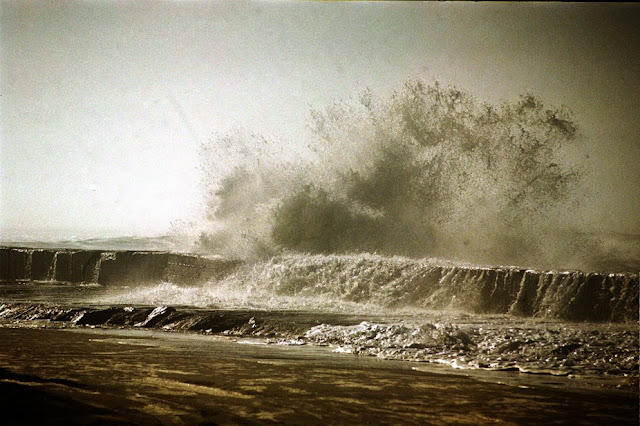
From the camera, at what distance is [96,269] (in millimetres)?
18062

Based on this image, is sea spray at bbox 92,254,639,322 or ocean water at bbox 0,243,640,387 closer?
ocean water at bbox 0,243,640,387

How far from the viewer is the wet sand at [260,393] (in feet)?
A: 12.3

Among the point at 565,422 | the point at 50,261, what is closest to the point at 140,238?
the point at 50,261

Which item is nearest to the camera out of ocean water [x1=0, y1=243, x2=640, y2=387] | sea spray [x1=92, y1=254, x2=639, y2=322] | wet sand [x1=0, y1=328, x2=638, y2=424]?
wet sand [x1=0, y1=328, x2=638, y2=424]

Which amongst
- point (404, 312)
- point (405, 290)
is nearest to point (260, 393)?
point (404, 312)

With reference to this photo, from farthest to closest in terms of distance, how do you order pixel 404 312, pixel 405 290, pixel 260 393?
1. pixel 405 290
2. pixel 404 312
3. pixel 260 393

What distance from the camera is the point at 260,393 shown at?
4.37 metres

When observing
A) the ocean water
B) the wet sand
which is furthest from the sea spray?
the wet sand

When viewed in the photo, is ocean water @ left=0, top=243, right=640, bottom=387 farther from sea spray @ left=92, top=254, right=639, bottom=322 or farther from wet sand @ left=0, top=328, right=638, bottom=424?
wet sand @ left=0, top=328, right=638, bottom=424

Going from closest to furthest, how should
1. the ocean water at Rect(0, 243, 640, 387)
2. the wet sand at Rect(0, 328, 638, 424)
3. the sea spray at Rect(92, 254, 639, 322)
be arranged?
1. the wet sand at Rect(0, 328, 638, 424)
2. the ocean water at Rect(0, 243, 640, 387)
3. the sea spray at Rect(92, 254, 639, 322)

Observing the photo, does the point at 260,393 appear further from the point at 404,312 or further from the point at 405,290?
the point at 405,290

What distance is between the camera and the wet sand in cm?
375

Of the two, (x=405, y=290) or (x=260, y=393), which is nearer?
(x=260, y=393)

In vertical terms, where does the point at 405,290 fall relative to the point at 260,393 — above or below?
above
